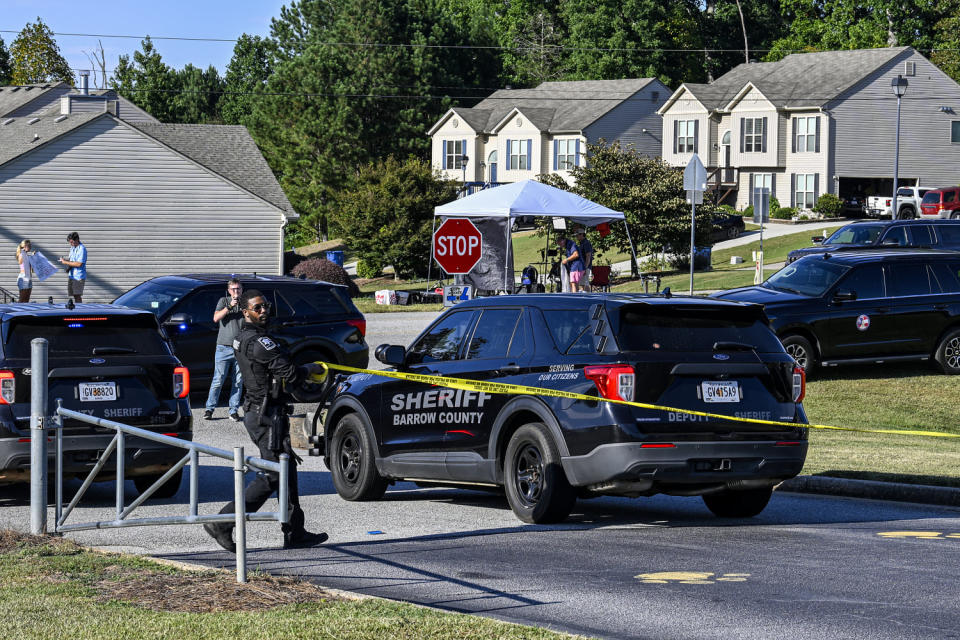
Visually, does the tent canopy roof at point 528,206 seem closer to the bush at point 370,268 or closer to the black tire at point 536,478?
the black tire at point 536,478

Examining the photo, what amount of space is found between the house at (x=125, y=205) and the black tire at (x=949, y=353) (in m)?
27.6

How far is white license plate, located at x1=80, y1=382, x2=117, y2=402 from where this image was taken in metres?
10.5

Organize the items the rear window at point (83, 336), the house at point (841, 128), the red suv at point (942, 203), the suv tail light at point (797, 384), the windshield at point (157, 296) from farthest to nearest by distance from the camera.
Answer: the house at point (841, 128) → the red suv at point (942, 203) → the windshield at point (157, 296) → the rear window at point (83, 336) → the suv tail light at point (797, 384)

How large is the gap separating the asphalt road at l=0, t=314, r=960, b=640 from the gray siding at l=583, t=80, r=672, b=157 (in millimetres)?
66508

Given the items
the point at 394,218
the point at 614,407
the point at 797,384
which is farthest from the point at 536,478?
the point at 394,218

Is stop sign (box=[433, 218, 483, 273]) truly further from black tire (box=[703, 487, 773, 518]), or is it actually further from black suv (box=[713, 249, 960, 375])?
black tire (box=[703, 487, 773, 518])

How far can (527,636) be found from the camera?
6066 millimetres

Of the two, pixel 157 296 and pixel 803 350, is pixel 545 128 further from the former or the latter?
pixel 157 296

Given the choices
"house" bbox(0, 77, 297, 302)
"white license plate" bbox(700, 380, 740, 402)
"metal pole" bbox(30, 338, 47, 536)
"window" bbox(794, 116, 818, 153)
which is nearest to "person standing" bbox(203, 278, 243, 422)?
"metal pole" bbox(30, 338, 47, 536)

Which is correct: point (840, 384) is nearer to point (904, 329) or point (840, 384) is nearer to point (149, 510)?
point (904, 329)

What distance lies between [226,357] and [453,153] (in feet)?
218

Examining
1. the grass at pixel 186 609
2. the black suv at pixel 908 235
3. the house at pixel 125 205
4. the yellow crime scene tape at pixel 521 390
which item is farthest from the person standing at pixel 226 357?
the house at pixel 125 205

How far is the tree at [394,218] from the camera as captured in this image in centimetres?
5016

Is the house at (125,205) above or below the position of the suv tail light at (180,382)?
above
